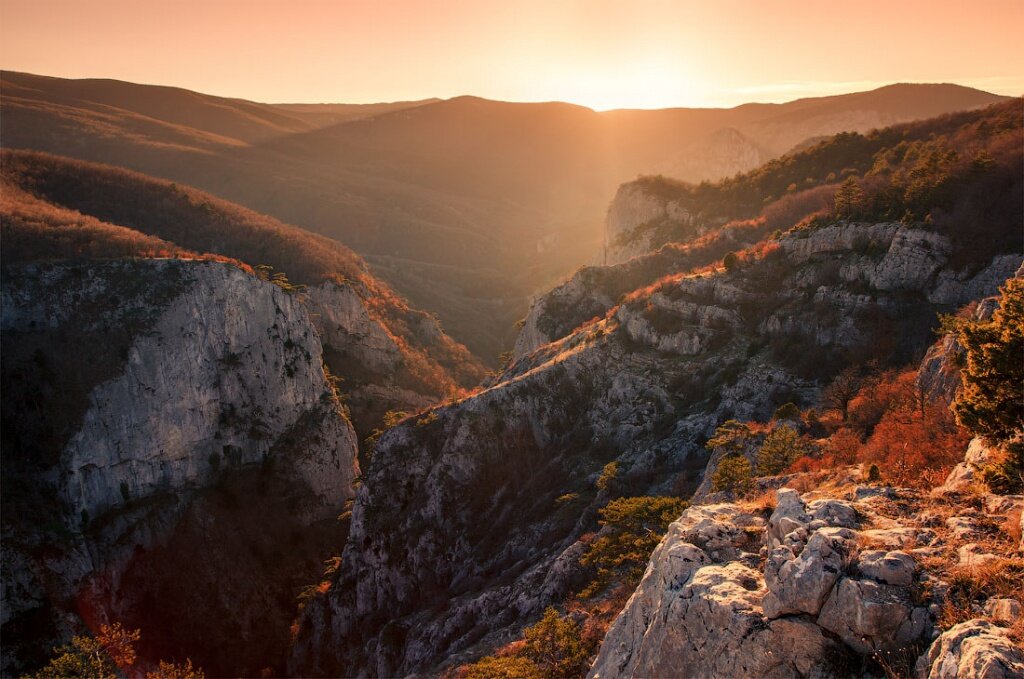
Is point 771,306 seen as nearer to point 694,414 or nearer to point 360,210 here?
point 694,414

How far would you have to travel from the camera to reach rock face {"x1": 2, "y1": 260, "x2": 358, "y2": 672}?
4572 cm

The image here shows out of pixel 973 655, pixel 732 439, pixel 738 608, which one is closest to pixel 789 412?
pixel 732 439

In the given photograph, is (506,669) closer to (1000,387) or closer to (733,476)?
(733,476)

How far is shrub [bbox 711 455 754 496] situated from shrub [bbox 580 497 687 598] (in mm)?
1780

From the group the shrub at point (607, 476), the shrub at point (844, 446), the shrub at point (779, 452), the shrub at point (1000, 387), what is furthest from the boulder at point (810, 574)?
the shrub at point (607, 476)

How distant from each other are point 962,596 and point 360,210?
177m

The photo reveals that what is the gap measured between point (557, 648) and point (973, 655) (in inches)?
529

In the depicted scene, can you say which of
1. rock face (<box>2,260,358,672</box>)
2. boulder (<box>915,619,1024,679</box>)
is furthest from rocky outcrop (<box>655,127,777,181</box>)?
boulder (<box>915,619,1024,679</box>)

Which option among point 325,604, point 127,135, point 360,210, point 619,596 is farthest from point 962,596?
point 127,135

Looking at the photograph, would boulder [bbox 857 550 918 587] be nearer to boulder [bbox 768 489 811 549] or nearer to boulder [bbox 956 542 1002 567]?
boulder [bbox 956 542 1002 567]

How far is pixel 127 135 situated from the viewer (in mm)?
179250

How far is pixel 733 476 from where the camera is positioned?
20844 millimetres

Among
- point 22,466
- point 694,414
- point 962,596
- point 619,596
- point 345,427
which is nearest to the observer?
point 962,596

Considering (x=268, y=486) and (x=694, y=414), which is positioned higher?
(x=694, y=414)
